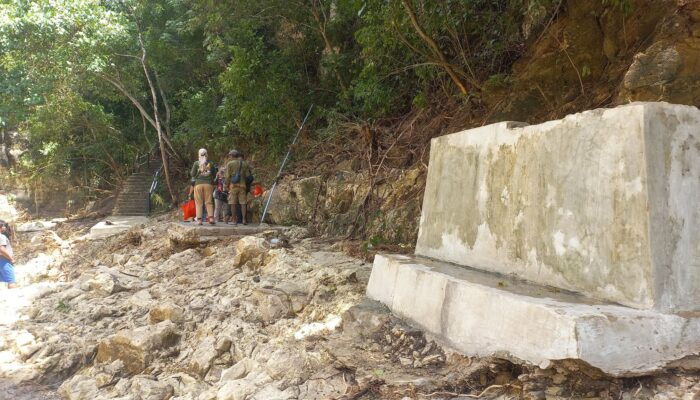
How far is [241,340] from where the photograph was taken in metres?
5.01

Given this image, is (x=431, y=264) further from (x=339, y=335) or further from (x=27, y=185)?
(x=27, y=185)

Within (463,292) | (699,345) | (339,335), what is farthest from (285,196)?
(699,345)

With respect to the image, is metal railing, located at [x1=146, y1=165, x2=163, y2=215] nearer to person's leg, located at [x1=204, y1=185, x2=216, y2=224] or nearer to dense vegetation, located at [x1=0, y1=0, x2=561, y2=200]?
dense vegetation, located at [x1=0, y1=0, x2=561, y2=200]

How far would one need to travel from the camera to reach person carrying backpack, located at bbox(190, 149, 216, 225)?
896 centimetres

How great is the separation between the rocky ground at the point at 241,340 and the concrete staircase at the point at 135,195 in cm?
760

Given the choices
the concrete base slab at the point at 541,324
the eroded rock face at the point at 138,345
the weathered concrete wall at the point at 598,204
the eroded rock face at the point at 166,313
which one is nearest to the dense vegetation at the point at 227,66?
the weathered concrete wall at the point at 598,204

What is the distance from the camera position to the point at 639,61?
207 inches

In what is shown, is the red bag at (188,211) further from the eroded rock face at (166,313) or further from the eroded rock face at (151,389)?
the eroded rock face at (151,389)

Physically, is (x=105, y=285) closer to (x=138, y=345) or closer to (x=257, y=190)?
(x=138, y=345)

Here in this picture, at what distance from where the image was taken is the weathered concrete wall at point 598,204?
268 centimetres

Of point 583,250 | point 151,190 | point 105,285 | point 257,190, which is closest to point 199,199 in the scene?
point 257,190

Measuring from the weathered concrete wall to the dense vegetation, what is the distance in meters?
3.32

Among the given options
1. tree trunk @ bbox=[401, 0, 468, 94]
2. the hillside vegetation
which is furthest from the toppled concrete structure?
tree trunk @ bbox=[401, 0, 468, 94]

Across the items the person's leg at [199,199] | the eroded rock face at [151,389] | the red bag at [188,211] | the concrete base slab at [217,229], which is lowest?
the eroded rock face at [151,389]
